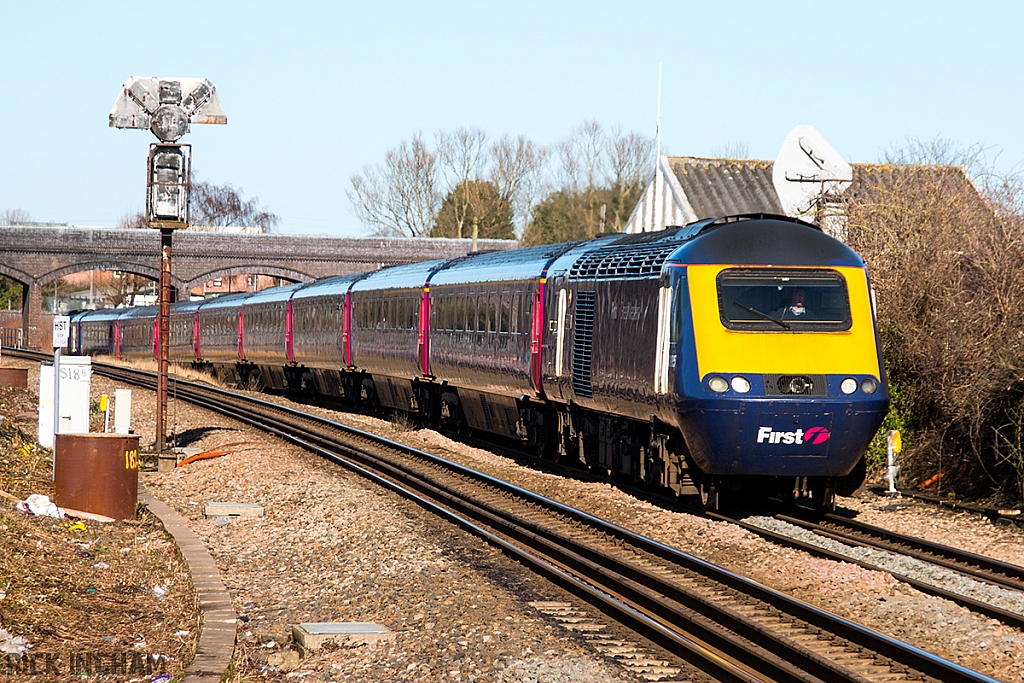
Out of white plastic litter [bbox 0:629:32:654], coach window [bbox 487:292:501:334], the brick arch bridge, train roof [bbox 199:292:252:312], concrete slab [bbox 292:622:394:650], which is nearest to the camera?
white plastic litter [bbox 0:629:32:654]

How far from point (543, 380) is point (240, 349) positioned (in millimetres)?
24599

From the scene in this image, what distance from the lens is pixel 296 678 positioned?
7562 millimetres

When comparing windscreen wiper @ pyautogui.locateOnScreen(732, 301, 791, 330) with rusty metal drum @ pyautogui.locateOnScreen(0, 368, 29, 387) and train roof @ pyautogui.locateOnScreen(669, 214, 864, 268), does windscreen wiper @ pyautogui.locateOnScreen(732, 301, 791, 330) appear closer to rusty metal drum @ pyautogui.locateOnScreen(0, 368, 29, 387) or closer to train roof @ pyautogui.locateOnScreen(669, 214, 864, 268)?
train roof @ pyautogui.locateOnScreen(669, 214, 864, 268)

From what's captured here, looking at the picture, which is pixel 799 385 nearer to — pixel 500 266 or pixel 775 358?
pixel 775 358

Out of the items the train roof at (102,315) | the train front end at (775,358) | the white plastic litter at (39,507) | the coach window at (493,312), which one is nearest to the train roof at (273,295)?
the coach window at (493,312)

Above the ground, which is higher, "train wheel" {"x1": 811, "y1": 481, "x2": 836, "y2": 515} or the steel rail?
"train wheel" {"x1": 811, "y1": 481, "x2": 836, "y2": 515}

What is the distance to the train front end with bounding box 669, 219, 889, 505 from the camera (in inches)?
469

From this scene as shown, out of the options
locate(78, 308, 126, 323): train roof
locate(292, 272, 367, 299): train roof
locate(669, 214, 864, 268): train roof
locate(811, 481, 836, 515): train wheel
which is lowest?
→ locate(811, 481, 836, 515): train wheel

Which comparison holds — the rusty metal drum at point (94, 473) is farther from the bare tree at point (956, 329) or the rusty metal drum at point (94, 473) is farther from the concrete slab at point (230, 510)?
the bare tree at point (956, 329)

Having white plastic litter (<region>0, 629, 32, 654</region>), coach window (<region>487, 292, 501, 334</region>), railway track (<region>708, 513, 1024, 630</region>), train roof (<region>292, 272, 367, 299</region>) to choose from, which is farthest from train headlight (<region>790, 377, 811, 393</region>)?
train roof (<region>292, 272, 367, 299</region>)

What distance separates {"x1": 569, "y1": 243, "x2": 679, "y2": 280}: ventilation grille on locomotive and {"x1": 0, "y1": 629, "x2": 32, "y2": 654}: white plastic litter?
740cm

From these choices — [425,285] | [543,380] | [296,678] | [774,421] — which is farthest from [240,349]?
[296,678]

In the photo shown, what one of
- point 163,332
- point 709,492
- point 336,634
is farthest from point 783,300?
point 163,332

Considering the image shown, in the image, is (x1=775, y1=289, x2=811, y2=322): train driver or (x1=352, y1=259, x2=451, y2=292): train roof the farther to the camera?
(x1=352, y1=259, x2=451, y2=292): train roof
